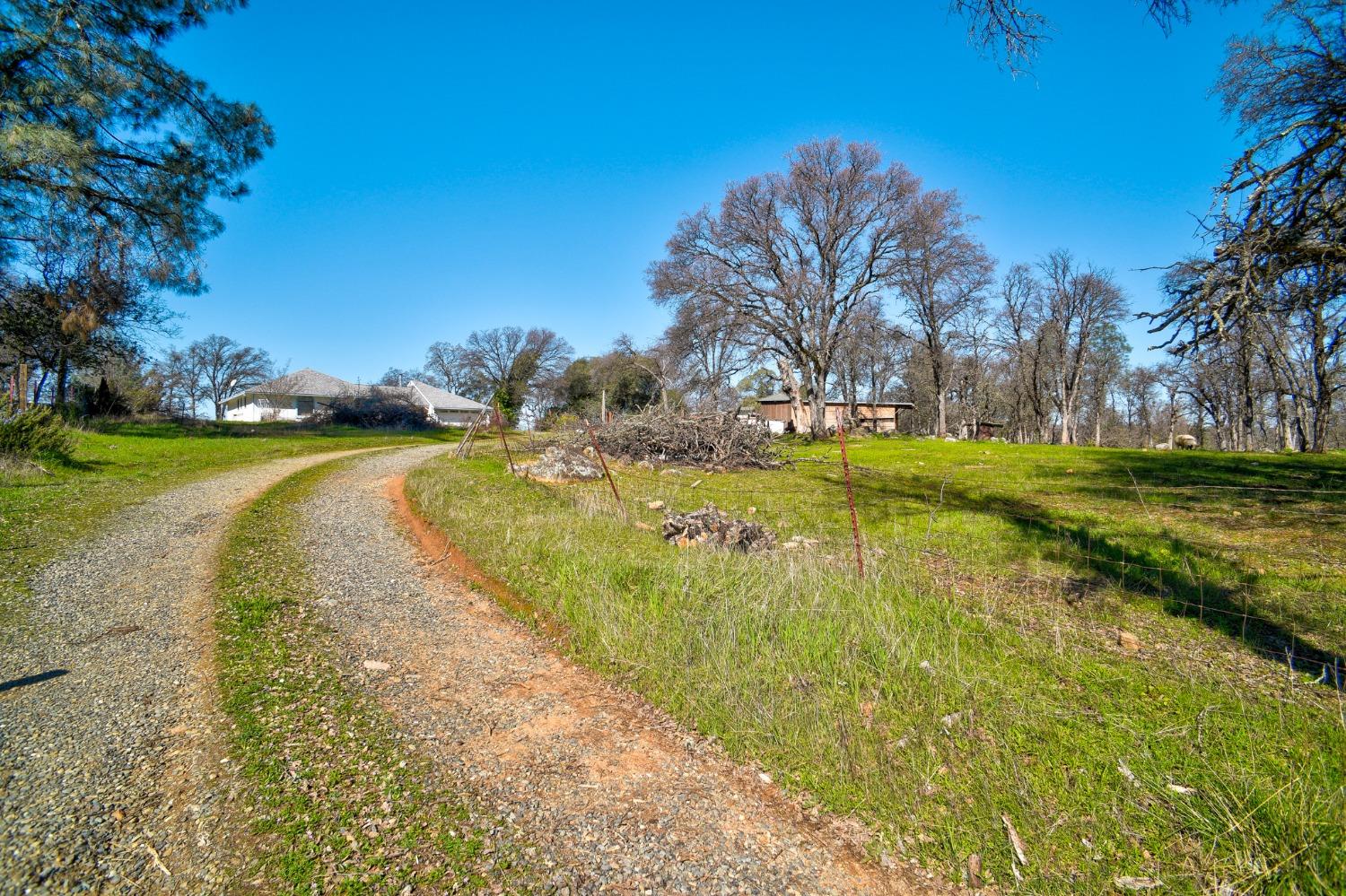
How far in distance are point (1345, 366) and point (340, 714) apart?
129 ft

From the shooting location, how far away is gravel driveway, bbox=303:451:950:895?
2355 mm

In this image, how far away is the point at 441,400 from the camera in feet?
194

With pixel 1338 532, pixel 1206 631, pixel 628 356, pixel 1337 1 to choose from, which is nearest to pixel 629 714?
pixel 1206 631

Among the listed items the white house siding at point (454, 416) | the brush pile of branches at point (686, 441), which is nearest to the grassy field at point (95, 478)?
the brush pile of branches at point (686, 441)

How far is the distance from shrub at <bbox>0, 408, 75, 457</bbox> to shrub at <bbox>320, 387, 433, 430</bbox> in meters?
25.0

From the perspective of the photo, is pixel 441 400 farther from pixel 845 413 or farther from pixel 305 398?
pixel 845 413

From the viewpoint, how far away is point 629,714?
3.54 metres

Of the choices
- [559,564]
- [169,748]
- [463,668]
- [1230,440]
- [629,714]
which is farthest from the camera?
[1230,440]

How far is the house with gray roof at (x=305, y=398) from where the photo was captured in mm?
52812

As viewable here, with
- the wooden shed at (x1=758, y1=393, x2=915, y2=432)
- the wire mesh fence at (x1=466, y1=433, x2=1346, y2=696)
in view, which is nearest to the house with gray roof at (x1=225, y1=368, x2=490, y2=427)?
the wooden shed at (x1=758, y1=393, x2=915, y2=432)

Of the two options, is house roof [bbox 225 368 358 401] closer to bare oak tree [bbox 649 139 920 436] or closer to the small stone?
bare oak tree [bbox 649 139 920 436]

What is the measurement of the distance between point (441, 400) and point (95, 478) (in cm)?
5033

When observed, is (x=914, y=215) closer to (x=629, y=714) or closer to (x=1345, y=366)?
(x=1345, y=366)

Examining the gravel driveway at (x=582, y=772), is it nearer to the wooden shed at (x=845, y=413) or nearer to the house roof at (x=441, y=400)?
the wooden shed at (x=845, y=413)
